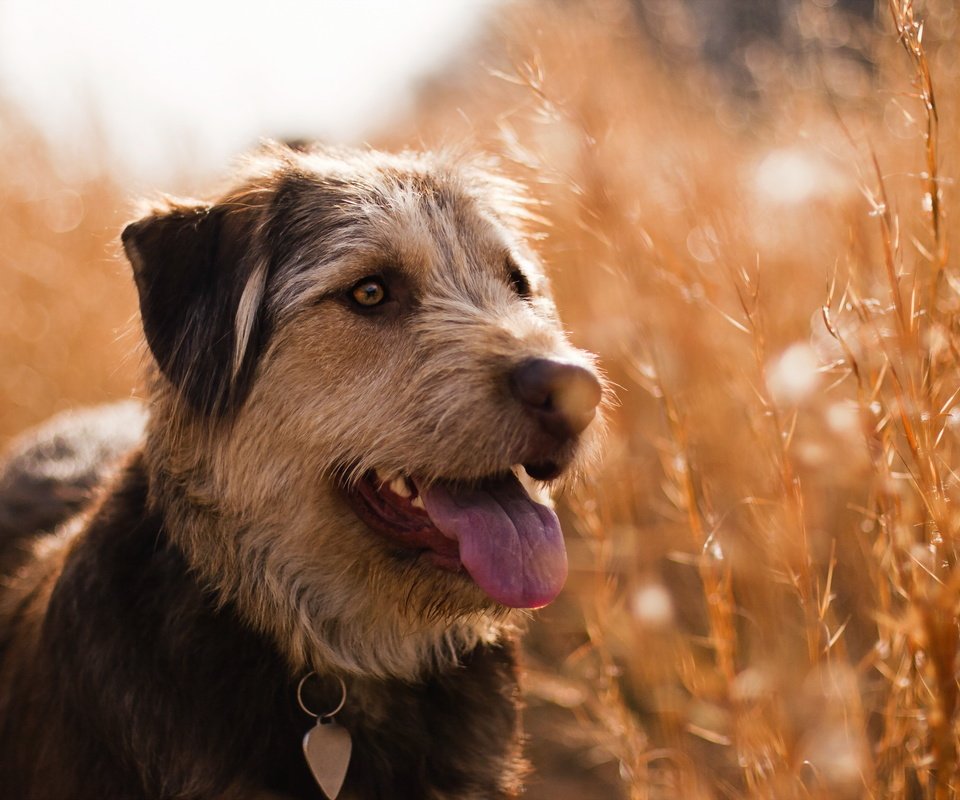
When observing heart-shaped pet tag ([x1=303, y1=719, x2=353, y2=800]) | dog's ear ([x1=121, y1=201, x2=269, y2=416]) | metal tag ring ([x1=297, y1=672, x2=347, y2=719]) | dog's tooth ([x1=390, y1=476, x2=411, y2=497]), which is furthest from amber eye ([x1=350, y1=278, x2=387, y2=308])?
heart-shaped pet tag ([x1=303, y1=719, x2=353, y2=800])

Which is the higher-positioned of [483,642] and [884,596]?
[884,596]

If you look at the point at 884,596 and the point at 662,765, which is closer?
the point at 884,596

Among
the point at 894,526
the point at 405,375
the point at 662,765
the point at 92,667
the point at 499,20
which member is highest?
the point at 499,20

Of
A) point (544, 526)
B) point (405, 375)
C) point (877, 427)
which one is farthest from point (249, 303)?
point (877, 427)

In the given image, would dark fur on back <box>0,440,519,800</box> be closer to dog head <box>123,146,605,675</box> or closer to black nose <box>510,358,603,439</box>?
dog head <box>123,146,605,675</box>

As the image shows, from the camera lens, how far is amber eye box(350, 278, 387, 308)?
235cm

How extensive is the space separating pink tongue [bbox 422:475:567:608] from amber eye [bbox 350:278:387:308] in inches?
20.8

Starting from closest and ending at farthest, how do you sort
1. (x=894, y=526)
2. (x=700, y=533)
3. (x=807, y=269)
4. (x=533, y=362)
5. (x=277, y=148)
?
(x=894, y=526), (x=533, y=362), (x=700, y=533), (x=277, y=148), (x=807, y=269)

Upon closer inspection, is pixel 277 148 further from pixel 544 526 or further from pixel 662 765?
pixel 662 765

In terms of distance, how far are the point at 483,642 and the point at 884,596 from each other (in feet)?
3.44

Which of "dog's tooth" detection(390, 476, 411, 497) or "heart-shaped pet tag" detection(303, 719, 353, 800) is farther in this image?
"dog's tooth" detection(390, 476, 411, 497)

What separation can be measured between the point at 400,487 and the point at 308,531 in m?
0.26

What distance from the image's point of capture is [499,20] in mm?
3229

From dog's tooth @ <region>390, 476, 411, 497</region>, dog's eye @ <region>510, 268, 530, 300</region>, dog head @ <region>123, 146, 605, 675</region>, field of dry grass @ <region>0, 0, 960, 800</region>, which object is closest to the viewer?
field of dry grass @ <region>0, 0, 960, 800</region>
